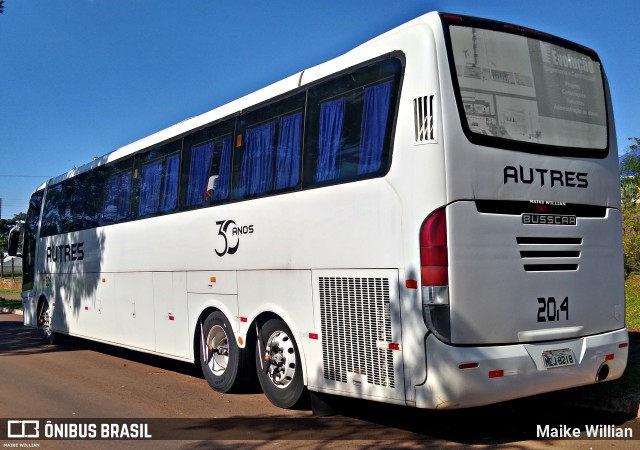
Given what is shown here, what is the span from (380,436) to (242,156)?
397 centimetres

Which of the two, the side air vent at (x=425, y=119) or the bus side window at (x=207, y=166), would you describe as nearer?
the side air vent at (x=425, y=119)

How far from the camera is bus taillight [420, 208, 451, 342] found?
19.0 feet

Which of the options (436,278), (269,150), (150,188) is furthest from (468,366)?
(150,188)

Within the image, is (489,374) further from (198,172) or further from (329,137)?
(198,172)

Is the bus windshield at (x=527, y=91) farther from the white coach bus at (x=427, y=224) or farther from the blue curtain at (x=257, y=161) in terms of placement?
the blue curtain at (x=257, y=161)

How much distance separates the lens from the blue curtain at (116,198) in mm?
11797

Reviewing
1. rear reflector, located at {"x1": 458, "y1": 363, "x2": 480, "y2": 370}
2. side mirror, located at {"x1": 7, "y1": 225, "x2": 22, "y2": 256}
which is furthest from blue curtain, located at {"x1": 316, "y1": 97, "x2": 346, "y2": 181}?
side mirror, located at {"x1": 7, "y1": 225, "x2": 22, "y2": 256}

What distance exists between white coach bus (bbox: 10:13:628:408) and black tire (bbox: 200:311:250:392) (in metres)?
0.04

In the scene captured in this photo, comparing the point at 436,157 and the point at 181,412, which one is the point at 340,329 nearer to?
the point at 436,157

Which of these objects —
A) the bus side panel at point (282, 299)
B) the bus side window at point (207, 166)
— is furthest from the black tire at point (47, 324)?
the bus side panel at point (282, 299)

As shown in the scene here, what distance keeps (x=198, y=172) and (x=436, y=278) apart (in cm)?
490

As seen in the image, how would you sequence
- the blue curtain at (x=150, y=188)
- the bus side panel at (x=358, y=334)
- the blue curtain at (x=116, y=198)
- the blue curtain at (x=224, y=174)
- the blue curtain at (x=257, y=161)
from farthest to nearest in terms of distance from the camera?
the blue curtain at (x=116, y=198) < the blue curtain at (x=150, y=188) < the blue curtain at (x=224, y=174) < the blue curtain at (x=257, y=161) < the bus side panel at (x=358, y=334)

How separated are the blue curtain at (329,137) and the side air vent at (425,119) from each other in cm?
112

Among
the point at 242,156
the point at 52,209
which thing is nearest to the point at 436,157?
the point at 242,156
